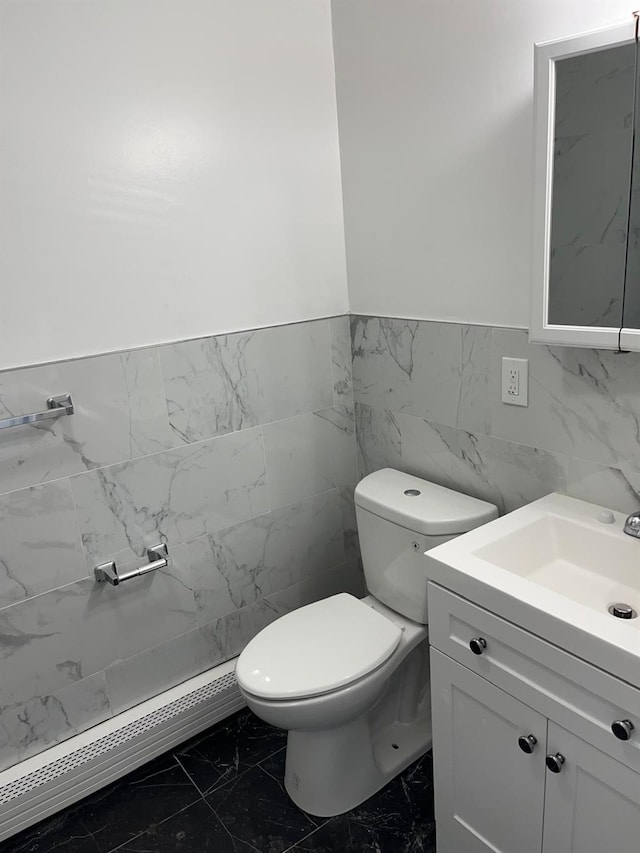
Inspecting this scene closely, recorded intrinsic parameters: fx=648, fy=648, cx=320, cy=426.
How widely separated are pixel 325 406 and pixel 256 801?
1.17 m

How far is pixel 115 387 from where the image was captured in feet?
5.63

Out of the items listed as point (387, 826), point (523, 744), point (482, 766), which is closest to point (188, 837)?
point (387, 826)

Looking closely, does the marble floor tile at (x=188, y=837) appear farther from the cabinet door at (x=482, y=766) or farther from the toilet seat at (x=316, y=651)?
the cabinet door at (x=482, y=766)

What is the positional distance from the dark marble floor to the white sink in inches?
31.0

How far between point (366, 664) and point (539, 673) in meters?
0.53

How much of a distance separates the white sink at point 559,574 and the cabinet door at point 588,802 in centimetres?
19

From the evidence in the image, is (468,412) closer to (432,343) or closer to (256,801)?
(432,343)

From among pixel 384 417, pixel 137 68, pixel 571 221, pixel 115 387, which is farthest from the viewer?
pixel 384 417

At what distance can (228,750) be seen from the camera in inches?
78.0

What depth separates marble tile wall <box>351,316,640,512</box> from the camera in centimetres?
147

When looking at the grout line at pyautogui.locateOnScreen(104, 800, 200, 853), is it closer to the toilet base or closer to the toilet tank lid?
the toilet base

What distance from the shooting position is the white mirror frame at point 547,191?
48.0 inches

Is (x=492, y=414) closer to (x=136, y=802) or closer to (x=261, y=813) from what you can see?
(x=261, y=813)

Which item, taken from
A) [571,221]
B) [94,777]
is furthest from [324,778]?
[571,221]
